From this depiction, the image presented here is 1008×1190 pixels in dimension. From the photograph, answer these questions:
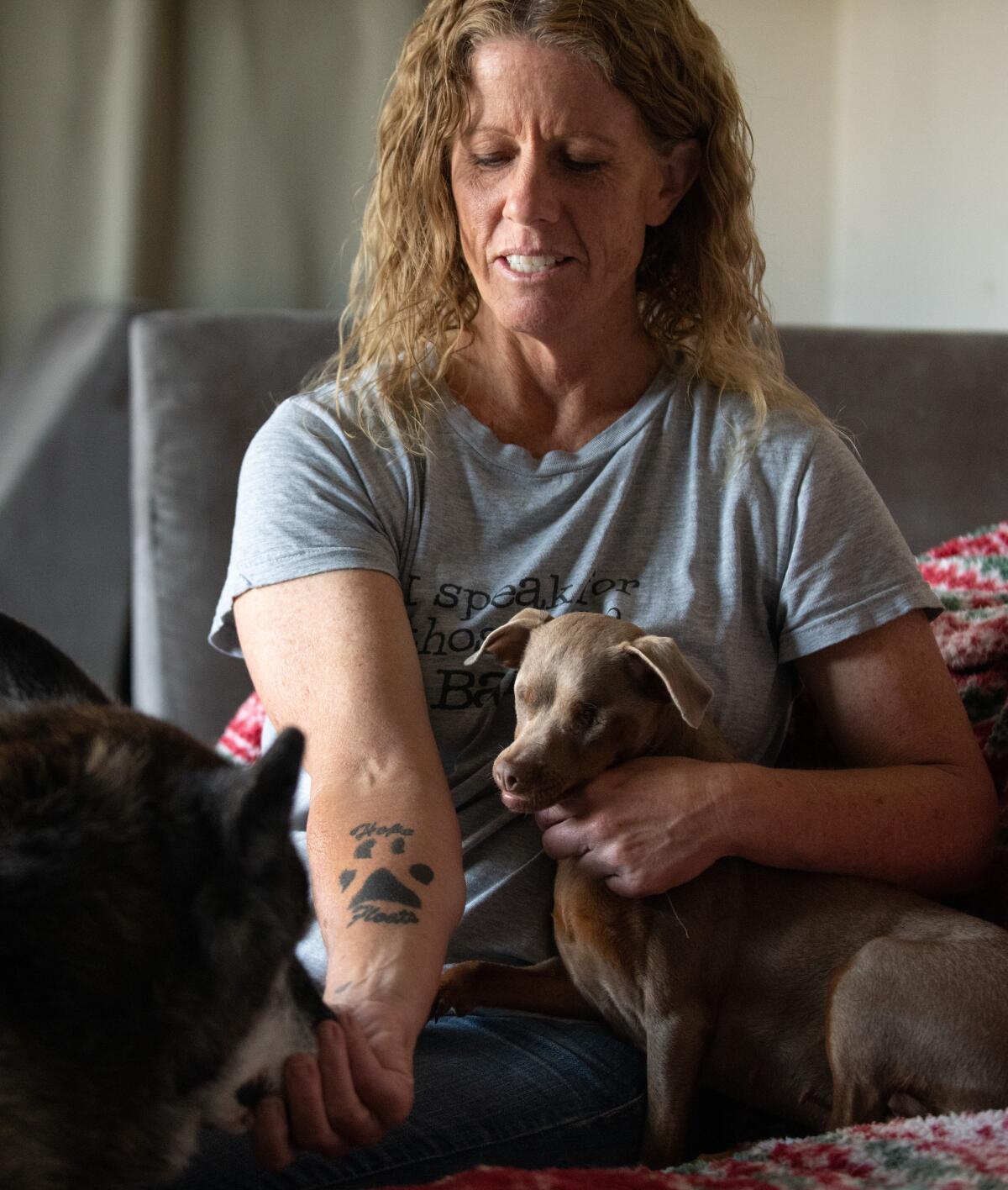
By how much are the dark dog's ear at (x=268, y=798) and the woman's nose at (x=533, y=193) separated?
921mm

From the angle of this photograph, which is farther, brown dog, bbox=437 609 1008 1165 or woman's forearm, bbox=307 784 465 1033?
brown dog, bbox=437 609 1008 1165

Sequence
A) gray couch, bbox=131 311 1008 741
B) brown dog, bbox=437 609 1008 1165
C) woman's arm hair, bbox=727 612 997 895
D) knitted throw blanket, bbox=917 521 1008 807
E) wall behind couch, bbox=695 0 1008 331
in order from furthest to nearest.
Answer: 1. wall behind couch, bbox=695 0 1008 331
2. gray couch, bbox=131 311 1008 741
3. knitted throw blanket, bbox=917 521 1008 807
4. woman's arm hair, bbox=727 612 997 895
5. brown dog, bbox=437 609 1008 1165

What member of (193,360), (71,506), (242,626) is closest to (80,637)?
(71,506)

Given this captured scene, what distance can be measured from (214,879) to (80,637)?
7.09 feet

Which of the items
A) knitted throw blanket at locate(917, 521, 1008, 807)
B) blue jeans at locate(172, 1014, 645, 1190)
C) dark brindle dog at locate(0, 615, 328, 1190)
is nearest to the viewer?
dark brindle dog at locate(0, 615, 328, 1190)

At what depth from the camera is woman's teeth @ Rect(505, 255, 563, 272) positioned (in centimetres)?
159

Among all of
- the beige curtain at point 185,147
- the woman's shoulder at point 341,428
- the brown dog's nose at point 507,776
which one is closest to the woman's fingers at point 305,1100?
the brown dog's nose at point 507,776

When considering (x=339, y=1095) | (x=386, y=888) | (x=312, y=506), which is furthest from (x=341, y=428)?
(x=339, y=1095)

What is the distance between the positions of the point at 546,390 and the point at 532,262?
196 millimetres

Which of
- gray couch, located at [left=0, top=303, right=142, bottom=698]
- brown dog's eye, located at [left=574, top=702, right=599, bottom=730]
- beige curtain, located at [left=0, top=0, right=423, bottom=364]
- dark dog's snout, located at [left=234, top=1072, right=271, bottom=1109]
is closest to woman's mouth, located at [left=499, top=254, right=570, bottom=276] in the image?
brown dog's eye, located at [left=574, top=702, right=599, bottom=730]

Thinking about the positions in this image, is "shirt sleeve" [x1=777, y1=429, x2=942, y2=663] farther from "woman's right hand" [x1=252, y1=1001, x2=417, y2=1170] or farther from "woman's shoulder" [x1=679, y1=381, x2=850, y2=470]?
"woman's right hand" [x1=252, y1=1001, x2=417, y2=1170]

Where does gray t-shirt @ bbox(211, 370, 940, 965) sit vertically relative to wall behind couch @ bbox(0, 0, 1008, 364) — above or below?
below

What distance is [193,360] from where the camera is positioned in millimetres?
2447

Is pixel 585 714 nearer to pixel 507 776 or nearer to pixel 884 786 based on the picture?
pixel 507 776
